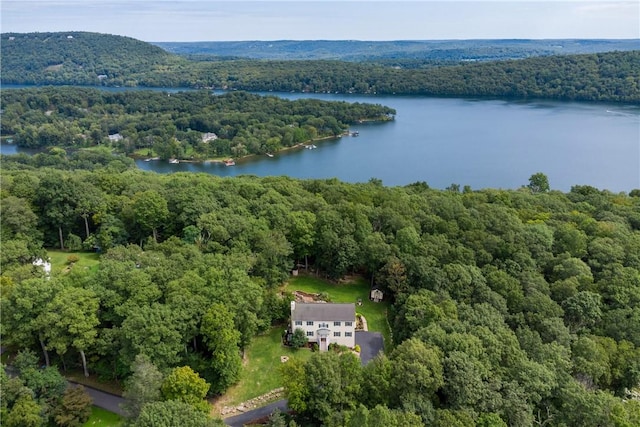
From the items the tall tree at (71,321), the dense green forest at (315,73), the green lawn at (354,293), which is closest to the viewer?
the tall tree at (71,321)

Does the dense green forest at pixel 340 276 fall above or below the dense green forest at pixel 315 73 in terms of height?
below

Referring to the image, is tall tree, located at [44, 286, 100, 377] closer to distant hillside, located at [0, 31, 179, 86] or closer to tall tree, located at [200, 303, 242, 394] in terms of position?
tall tree, located at [200, 303, 242, 394]

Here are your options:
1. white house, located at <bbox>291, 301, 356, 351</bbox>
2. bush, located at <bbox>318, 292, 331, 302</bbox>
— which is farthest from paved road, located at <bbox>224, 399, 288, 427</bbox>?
bush, located at <bbox>318, 292, 331, 302</bbox>

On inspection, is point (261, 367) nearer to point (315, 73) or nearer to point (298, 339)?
point (298, 339)

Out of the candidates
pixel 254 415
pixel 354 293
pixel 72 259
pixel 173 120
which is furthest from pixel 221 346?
pixel 173 120

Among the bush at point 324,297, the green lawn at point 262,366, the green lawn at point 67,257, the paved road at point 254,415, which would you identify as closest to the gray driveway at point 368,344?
the green lawn at point 262,366

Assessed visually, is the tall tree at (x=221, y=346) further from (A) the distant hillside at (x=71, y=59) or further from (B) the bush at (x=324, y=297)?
(A) the distant hillside at (x=71, y=59)

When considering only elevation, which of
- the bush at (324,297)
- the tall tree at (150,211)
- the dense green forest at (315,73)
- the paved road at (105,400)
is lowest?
the paved road at (105,400)
